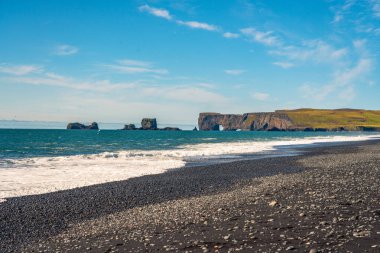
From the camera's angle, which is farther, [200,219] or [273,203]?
[273,203]

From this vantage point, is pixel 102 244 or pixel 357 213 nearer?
pixel 102 244

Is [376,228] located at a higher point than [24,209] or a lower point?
higher

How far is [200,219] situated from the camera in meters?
14.1

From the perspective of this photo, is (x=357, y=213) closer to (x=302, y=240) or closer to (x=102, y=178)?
(x=302, y=240)

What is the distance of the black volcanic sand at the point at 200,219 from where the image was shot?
10.9m

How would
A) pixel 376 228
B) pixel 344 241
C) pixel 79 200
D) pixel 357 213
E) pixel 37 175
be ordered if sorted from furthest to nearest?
pixel 37 175, pixel 79 200, pixel 357 213, pixel 376 228, pixel 344 241

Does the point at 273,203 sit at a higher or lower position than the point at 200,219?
higher

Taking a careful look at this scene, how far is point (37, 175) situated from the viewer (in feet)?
99.5

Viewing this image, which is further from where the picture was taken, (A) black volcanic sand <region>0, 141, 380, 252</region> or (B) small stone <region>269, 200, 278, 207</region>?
(B) small stone <region>269, 200, 278, 207</region>

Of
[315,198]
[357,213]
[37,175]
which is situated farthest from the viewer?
[37,175]

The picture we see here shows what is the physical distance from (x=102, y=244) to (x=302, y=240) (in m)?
6.24

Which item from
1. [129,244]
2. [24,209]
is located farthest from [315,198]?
[24,209]

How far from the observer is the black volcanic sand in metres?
10.9

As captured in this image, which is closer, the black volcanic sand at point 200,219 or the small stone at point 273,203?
the black volcanic sand at point 200,219
